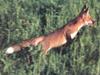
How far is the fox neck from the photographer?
686cm

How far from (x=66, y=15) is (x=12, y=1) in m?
0.94

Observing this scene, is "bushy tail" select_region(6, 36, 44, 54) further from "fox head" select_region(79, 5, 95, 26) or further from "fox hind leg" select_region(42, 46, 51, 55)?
"fox head" select_region(79, 5, 95, 26)

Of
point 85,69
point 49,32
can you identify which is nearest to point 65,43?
point 49,32

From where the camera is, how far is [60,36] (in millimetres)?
6758

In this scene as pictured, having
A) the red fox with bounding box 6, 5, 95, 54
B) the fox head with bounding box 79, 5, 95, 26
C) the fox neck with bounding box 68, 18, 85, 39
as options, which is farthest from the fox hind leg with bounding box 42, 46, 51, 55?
the fox head with bounding box 79, 5, 95, 26

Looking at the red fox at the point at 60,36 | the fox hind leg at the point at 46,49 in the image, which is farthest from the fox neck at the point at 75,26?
the fox hind leg at the point at 46,49

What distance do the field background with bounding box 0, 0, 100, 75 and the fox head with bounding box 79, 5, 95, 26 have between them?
0.28 ft

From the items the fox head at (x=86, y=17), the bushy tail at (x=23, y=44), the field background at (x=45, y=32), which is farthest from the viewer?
the fox head at (x=86, y=17)

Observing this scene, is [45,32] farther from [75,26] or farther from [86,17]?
[86,17]

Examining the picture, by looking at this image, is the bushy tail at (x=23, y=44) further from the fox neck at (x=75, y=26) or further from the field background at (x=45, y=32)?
the fox neck at (x=75, y=26)

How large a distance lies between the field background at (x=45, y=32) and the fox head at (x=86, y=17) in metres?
0.08

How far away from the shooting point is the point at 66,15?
693 centimetres

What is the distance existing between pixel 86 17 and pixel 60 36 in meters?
0.51

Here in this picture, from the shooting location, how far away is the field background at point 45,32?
19.6 feet
